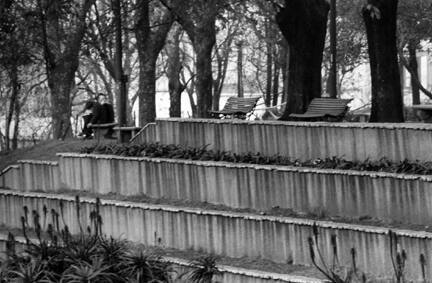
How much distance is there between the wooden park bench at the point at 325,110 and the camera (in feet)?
53.9

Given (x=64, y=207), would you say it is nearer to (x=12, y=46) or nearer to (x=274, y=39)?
(x=12, y=46)

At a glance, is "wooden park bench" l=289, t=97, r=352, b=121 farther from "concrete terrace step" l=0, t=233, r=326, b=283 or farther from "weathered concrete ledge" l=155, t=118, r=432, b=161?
"concrete terrace step" l=0, t=233, r=326, b=283

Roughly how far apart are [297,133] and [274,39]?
65.0ft

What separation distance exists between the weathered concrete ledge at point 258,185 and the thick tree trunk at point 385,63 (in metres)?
4.20

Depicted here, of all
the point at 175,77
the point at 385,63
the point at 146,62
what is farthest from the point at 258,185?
the point at 175,77

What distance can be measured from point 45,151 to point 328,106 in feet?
19.0

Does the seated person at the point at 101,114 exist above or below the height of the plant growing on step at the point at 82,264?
above

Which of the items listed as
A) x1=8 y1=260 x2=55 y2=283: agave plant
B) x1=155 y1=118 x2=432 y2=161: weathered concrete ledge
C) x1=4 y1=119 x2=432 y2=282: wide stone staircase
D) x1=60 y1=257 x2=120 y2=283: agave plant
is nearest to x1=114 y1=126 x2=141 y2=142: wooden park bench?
x1=4 y1=119 x2=432 y2=282: wide stone staircase

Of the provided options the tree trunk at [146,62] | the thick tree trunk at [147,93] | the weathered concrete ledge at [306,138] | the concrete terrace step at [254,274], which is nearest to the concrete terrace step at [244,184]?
the weathered concrete ledge at [306,138]

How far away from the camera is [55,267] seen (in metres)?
10.4

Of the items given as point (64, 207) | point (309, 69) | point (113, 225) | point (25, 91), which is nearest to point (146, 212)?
point (113, 225)

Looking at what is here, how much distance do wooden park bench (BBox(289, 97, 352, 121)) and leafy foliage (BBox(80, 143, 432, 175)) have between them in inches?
83.9

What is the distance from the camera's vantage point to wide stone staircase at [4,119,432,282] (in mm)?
11539

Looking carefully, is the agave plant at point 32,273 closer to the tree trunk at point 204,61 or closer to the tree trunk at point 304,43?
the tree trunk at point 304,43
